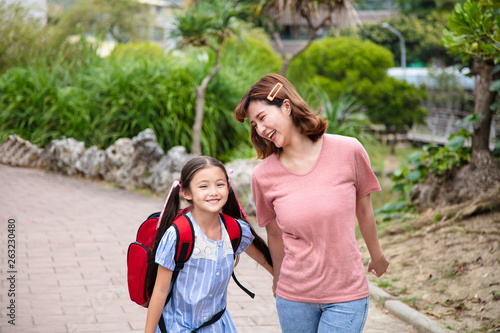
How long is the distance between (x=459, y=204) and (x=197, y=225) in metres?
4.79

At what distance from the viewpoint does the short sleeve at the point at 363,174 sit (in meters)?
2.32

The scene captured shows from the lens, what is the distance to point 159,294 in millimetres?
2293

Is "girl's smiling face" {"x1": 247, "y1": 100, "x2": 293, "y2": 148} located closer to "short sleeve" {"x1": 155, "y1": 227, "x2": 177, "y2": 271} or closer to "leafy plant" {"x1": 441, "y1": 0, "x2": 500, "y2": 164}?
"short sleeve" {"x1": 155, "y1": 227, "x2": 177, "y2": 271}

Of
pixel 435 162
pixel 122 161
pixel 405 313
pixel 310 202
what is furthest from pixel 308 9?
pixel 310 202

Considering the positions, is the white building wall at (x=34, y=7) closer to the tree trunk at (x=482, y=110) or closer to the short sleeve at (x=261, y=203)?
the tree trunk at (x=482, y=110)

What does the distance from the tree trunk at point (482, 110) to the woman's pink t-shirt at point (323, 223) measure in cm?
480

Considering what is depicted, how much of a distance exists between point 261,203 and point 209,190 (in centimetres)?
24

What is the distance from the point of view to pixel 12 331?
390cm

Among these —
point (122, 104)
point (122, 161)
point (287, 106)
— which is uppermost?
point (287, 106)

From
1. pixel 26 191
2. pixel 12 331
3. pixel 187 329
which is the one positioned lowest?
pixel 26 191

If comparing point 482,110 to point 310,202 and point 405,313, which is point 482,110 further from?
point 310,202

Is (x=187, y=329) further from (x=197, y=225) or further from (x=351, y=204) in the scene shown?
(x=351, y=204)

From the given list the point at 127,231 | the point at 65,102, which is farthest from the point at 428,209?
the point at 65,102

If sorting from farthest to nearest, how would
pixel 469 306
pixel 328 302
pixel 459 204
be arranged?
pixel 459 204 → pixel 469 306 → pixel 328 302
